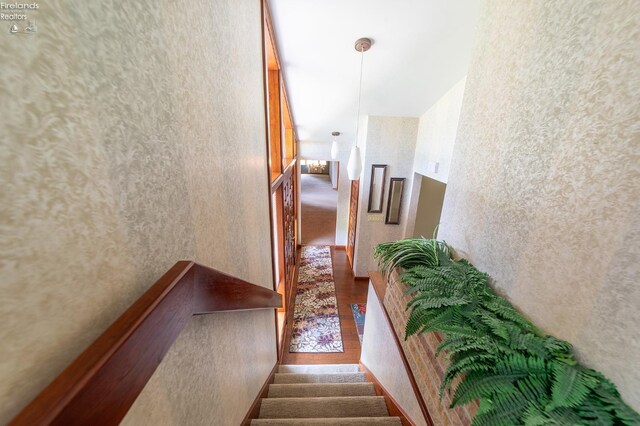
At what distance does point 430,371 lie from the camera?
108 centimetres

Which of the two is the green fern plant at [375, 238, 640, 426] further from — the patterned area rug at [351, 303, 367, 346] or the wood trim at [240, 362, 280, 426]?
the patterned area rug at [351, 303, 367, 346]

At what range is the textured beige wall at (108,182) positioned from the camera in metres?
0.32

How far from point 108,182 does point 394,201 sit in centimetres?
427

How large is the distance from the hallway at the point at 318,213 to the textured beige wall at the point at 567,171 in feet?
17.3

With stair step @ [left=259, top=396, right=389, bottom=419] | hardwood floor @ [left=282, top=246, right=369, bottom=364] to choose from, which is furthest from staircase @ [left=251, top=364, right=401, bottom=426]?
hardwood floor @ [left=282, top=246, right=369, bottom=364]

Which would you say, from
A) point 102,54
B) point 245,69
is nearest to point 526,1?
point 245,69

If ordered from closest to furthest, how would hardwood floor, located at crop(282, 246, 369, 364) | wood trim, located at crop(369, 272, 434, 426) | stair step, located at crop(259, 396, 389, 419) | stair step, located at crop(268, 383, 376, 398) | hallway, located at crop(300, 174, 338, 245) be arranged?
wood trim, located at crop(369, 272, 434, 426) < stair step, located at crop(259, 396, 389, 419) < stair step, located at crop(268, 383, 376, 398) < hardwood floor, located at crop(282, 246, 369, 364) < hallway, located at crop(300, 174, 338, 245)

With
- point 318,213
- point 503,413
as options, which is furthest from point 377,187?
point 318,213

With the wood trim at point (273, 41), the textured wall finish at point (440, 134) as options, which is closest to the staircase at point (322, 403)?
the textured wall finish at point (440, 134)

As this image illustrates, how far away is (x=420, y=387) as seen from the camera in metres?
1.19

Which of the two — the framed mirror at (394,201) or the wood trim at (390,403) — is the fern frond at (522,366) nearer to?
the wood trim at (390,403)

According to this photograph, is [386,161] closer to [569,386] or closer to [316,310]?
[316,310]

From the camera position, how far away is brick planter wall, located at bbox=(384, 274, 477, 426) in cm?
91

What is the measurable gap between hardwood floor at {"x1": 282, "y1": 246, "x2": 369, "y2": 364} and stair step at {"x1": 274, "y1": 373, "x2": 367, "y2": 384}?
753mm
